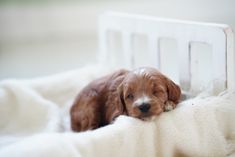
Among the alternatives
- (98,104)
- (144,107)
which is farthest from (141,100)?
(98,104)

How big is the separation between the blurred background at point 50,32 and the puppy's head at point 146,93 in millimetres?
1151

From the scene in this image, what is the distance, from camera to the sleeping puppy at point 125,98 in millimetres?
1044

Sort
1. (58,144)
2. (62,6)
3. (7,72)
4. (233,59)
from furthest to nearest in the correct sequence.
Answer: (62,6) → (7,72) → (233,59) → (58,144)

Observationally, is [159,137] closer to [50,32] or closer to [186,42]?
[186,42]

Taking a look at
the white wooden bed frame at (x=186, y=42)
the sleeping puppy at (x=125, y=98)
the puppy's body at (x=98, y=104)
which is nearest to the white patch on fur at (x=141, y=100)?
the sleeping puppy at (x=125, y=98)

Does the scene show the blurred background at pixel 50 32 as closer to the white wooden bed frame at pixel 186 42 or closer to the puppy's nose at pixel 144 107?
the white wooden bed frame at pixel 186 42

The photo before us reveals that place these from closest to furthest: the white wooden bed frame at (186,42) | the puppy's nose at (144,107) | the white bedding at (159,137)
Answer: the white bedding at (159,137) < the puppy's nose at (144,107) < the white wooden bed frame at (186,42)

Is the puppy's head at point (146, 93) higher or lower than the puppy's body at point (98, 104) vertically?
higher

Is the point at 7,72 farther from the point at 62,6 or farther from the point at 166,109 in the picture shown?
the point at 166,109

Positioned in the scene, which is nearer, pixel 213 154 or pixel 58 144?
pixel 58 144

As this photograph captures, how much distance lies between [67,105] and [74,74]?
0.45 ft

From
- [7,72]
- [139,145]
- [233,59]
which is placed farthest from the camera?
[7,72]

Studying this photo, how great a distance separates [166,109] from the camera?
3.48 feet

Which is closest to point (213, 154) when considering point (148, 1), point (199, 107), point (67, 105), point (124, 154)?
point (199, 107)
